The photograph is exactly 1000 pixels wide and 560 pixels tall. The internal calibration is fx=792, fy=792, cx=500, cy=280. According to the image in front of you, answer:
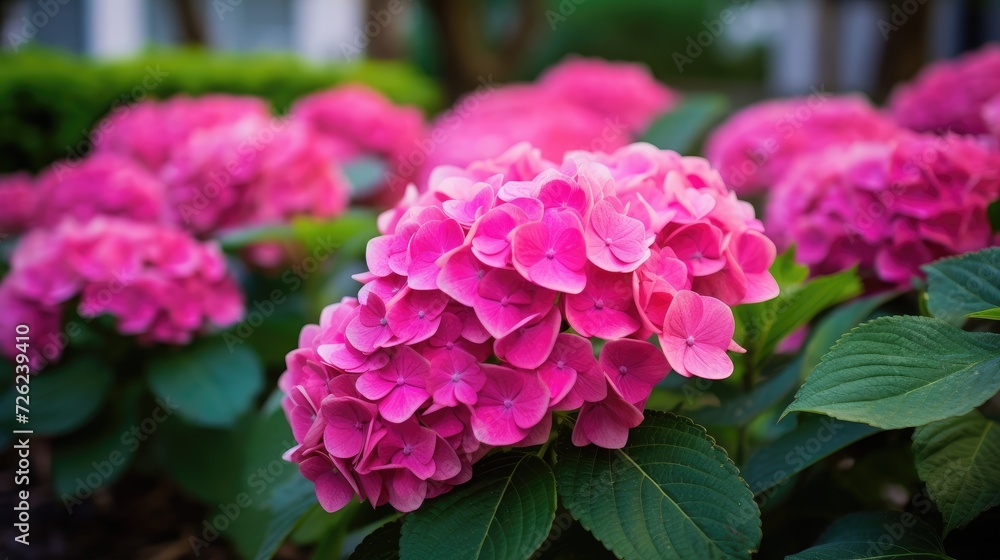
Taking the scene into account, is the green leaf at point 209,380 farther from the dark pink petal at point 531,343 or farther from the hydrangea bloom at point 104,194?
the dark pink petal at point 531,343

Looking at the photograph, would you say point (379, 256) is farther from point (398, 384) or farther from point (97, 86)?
point (97, 86)

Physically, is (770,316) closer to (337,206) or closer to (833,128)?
(833,128)

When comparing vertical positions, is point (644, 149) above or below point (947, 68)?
above

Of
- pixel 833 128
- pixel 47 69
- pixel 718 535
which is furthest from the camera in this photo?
pixel 47 69

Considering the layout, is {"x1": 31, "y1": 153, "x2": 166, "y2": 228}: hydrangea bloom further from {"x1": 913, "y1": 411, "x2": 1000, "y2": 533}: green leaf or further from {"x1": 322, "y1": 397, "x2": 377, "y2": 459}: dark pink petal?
{"x1": 913, "y1": 411, "x2": 1000, "y2": 533}: green leaf

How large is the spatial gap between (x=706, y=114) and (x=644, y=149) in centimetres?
140

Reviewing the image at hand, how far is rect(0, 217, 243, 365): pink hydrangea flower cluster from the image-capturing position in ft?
5.24

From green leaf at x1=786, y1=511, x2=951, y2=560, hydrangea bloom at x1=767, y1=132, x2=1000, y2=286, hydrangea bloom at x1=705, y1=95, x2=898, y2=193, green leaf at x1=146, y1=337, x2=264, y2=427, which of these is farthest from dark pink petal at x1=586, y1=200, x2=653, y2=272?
hydrangea bloom at x1=705, y1=95, x2=898, y2=193

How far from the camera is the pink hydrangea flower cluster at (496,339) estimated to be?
2.63 feet

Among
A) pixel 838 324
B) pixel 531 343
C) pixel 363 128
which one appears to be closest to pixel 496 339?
pixel 531 343

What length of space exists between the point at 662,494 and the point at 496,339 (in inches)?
9.0

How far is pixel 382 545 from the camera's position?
88cm

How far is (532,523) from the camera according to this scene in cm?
78

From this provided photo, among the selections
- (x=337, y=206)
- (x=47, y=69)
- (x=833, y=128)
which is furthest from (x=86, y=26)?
(x=833, y=128)
